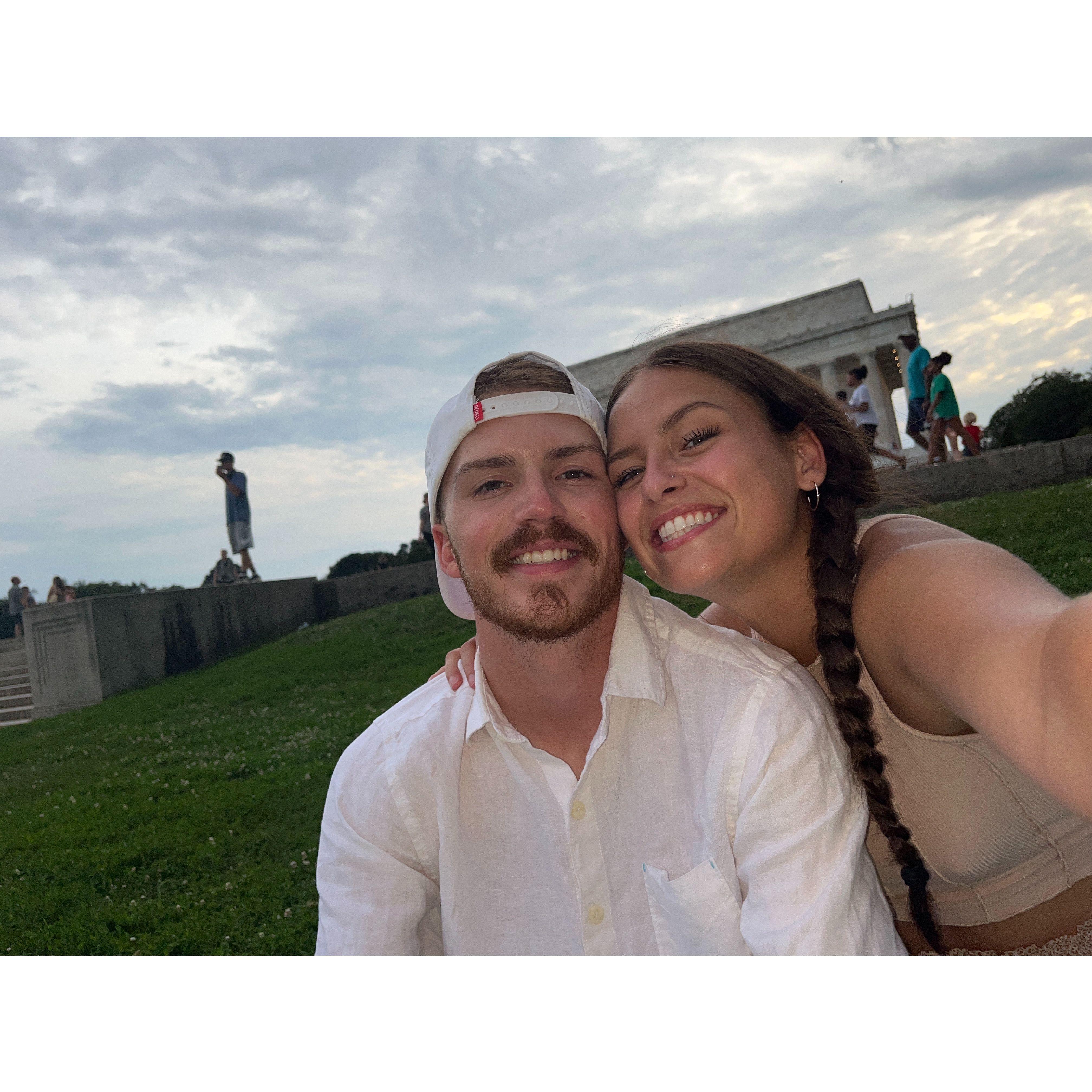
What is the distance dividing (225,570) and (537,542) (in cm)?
917

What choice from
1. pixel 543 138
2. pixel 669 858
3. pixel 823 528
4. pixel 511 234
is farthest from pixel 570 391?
pixel 511 234

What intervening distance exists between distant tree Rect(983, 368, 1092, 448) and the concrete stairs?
10.2m

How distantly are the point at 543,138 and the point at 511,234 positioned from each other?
1.58 meters

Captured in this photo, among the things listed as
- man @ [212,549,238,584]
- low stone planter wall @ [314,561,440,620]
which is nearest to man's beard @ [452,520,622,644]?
man @ [212,549,238,584]

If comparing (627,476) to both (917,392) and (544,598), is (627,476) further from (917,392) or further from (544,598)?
(917,392)

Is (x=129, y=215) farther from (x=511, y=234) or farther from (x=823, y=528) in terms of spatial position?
(x=823, y=528)

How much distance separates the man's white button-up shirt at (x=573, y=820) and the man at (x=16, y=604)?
7.67 metres

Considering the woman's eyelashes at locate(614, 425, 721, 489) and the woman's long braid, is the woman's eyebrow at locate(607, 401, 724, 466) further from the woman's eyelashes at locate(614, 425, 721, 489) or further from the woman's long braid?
the woman's long braid

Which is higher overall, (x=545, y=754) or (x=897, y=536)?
(x=897, y=536)

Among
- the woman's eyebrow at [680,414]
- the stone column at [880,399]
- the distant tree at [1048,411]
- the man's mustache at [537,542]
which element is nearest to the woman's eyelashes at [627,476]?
the woman's eyebrow at [680,414]

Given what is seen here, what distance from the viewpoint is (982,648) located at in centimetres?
133

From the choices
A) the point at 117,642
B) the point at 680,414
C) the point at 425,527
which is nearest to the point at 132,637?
the point at 117,642

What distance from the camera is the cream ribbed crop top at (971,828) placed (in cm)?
195

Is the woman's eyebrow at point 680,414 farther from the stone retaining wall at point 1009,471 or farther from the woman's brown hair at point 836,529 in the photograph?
the stone retaining wall at point 1009,471
